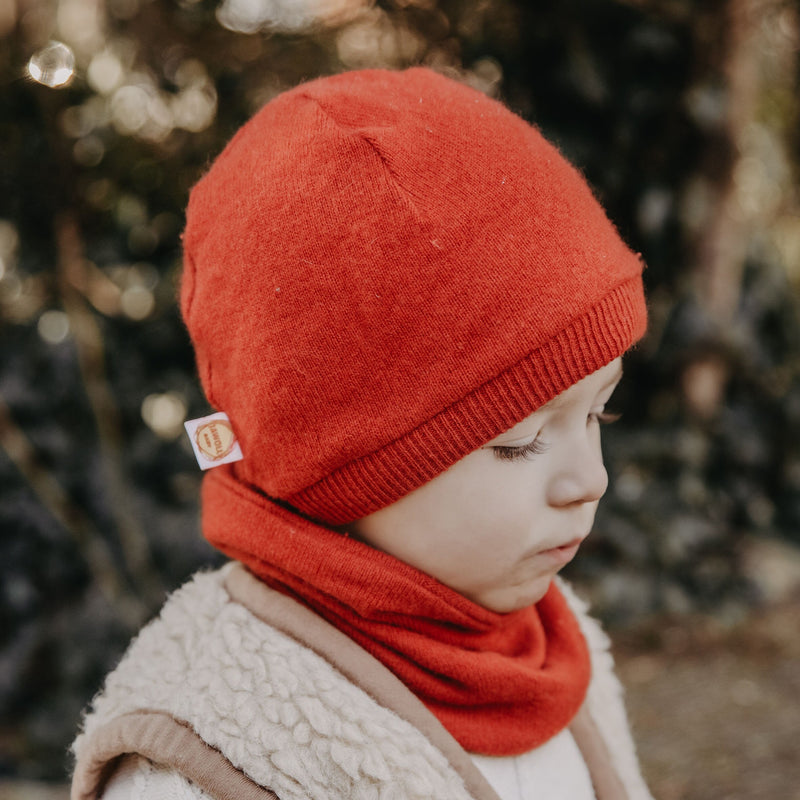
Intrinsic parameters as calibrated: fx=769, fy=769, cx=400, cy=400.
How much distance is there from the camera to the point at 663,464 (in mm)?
3070

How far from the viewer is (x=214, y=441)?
1.04m

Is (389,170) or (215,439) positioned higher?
(389,170)

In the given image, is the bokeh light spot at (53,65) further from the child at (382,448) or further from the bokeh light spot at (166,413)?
the child at (382,448)

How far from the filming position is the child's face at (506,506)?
0.96m

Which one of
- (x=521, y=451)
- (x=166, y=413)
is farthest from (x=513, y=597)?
(x=166, y=413)

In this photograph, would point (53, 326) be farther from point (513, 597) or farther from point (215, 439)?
point (513, 597)

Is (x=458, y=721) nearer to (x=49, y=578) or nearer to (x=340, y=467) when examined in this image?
(x=340, y=467)

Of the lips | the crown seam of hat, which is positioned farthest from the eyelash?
the crown seam of hat

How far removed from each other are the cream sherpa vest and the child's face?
0.50 feet

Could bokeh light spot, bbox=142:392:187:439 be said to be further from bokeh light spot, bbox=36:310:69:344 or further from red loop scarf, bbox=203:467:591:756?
red loop scarf, bbox=203:467:591:756

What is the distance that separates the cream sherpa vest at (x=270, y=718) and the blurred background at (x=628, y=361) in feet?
5.09

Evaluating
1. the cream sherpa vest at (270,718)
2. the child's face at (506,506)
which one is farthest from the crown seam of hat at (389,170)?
the cream sherpa vest at (270,718)

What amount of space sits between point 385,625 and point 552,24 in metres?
2.42

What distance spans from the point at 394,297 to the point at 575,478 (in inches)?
12.7
